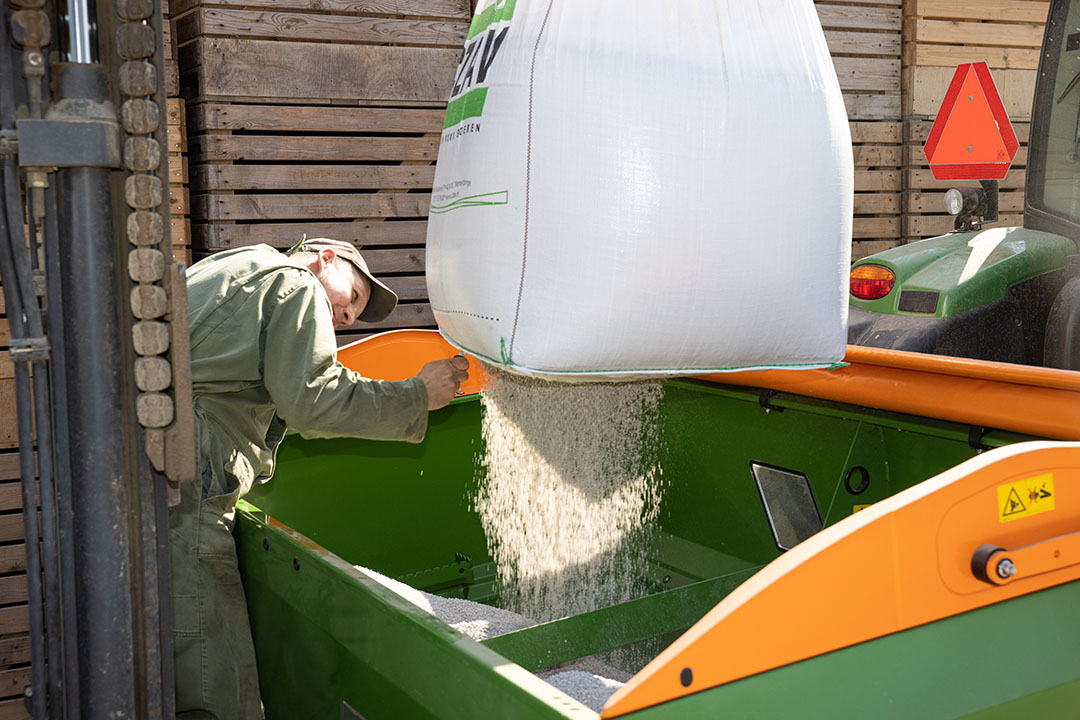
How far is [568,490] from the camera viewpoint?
105 inches

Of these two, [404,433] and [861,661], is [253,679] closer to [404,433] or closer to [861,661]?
[404,433]

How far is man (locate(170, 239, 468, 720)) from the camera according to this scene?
7.03 feet

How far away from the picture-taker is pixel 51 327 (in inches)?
53.5

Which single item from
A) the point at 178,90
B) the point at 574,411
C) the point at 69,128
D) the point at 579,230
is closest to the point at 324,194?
the point at 178,90

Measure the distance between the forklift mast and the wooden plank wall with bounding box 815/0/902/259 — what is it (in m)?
4.49

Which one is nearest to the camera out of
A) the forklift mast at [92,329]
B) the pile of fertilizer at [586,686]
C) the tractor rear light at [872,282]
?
the forklift mast at [92,329]

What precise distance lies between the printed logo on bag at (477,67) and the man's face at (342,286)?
0.62m

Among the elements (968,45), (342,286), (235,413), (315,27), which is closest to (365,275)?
(342,286)

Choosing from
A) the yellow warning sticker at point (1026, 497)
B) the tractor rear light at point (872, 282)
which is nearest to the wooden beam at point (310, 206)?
the tractor rear light at point (872, 282)

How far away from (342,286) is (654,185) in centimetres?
109

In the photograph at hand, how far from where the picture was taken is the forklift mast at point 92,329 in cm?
129

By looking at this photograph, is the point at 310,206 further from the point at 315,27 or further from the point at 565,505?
the point at 565,505

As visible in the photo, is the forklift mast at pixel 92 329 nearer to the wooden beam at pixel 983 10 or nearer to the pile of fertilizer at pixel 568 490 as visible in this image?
the pile of fertilizer at pixel 568 490

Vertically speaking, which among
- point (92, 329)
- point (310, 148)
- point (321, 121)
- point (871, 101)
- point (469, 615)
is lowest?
point (469, 615)
